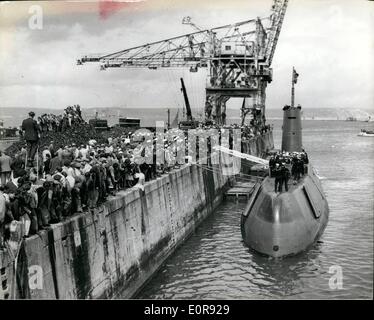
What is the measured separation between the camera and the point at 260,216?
25.7m

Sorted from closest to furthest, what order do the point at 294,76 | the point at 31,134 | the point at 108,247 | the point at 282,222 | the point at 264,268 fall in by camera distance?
the point at 108,247 → the point at 31,134 → the point at 264,268 → the point at 282,222 → the point at 294,76

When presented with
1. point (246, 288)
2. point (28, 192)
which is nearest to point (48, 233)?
point (28, 192)

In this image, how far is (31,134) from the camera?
22500 mm

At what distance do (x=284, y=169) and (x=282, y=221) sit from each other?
11.2 ft

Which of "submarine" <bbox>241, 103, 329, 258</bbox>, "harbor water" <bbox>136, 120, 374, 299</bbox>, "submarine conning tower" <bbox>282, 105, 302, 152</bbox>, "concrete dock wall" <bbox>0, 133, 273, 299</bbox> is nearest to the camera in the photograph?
"concrete dock wall" <bbox>0, 133, 273, 299</bbox>

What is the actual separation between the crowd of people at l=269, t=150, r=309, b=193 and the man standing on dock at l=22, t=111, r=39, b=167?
12517 millimetres

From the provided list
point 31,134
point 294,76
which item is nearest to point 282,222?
point 31,134

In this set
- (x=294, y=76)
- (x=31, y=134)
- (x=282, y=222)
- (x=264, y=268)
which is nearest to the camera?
(x=31, y=134)

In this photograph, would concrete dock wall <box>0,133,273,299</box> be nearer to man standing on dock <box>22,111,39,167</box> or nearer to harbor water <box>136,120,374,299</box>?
harbor water <box>136,120,374,299</box>

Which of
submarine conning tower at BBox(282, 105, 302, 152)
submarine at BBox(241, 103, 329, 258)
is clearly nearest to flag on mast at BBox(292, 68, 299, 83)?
submarine conning tower at BBox(282, 105, 302, 152)

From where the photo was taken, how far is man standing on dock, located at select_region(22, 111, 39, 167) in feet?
72.8

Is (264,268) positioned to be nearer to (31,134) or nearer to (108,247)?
(108,247)
